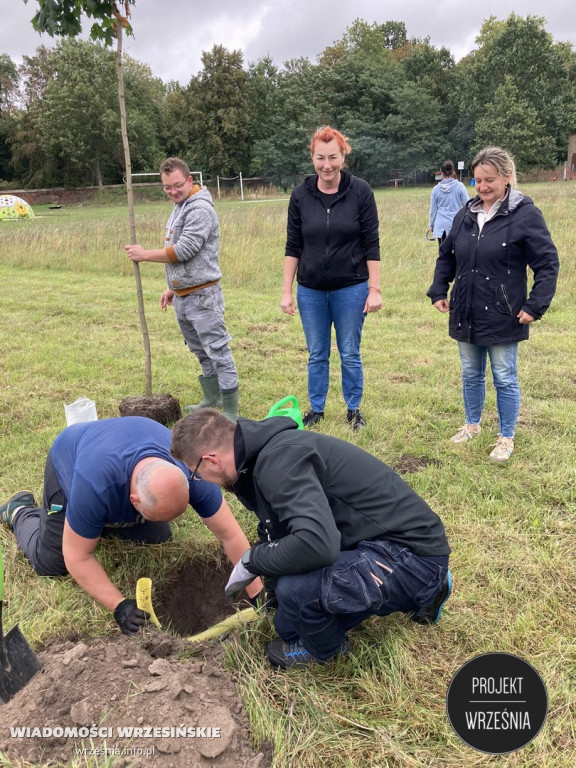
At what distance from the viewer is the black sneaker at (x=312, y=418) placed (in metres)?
4.23

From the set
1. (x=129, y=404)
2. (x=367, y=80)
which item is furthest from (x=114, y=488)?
(x=367, y=80)

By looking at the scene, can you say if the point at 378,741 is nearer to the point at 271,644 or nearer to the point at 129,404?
the point at 271,644

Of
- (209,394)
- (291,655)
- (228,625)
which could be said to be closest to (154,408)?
(209,394)

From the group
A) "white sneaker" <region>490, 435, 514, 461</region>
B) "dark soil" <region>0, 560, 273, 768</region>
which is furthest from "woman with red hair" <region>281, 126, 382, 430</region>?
"dark soil" <region>0, 560, 273, 768</region>

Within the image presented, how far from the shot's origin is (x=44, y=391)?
5.08 m

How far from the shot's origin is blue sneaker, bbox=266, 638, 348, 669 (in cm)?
217

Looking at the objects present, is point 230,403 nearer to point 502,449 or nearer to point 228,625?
point 502,449

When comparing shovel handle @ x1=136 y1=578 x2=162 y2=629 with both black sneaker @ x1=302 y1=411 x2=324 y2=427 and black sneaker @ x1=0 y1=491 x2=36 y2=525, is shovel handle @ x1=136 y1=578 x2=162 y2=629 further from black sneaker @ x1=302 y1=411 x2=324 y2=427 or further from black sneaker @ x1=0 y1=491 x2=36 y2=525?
black sneaker @ x1=302 y1=411 x2=324 y2=427

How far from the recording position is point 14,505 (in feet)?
10.3

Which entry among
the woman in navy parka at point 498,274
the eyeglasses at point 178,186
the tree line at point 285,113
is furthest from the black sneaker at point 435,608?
the tree line at point 285,113

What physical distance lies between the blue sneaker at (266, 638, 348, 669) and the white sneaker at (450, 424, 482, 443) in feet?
6.71

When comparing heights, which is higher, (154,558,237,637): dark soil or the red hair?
the red hair

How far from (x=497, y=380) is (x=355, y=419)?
42.7 inches

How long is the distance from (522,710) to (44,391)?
450cm
